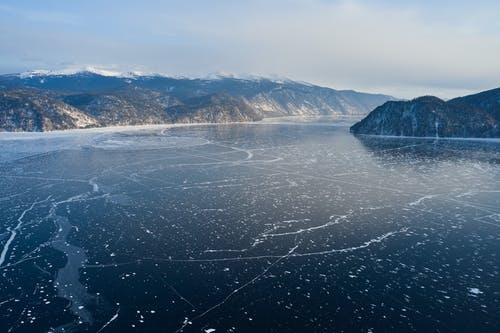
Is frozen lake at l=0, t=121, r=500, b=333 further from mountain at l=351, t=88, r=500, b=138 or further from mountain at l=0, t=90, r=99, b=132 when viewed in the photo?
mountain at l=0, t=90, r=99, b=132

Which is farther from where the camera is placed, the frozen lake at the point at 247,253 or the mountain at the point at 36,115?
the mountain at the point at 36,115

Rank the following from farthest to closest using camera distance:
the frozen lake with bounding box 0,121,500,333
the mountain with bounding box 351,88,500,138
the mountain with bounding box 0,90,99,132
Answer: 1. the mountain with bounding box 0,90,99,132
2. the mountain with bounding box 351,88,500,138
3. the frozen lake with bounding box 0,121,500,333

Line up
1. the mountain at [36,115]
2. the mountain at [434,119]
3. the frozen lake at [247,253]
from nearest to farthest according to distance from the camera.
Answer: the frozen lake at [247,253] < the mountain at [434,119] < the mountain at [36,115]

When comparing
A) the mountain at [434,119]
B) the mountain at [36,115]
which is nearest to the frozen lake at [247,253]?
the mountain at [434,119]

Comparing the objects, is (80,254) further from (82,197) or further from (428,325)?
(428,325)

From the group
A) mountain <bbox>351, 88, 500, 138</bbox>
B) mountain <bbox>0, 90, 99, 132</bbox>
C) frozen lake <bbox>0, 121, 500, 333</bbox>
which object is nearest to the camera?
frozen lake <bbox>0, 121, 500, 333</bbox>

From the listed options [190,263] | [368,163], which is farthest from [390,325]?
[368,163]

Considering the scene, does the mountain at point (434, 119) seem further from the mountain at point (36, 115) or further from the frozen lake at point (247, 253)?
the mountain at point (36, 115)

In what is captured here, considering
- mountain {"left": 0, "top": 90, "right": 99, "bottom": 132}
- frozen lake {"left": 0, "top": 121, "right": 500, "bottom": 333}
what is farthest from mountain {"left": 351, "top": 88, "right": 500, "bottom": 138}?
mountain {"left": 0, "top": 90, "right": 99, "bottom": 132}
